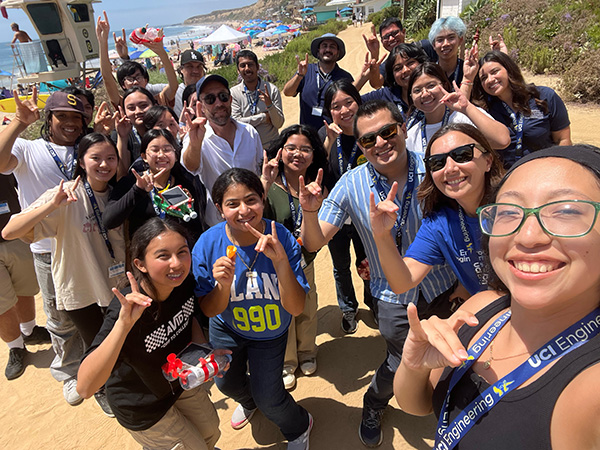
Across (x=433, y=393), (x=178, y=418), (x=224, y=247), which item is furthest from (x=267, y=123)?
(x=433, y=393)

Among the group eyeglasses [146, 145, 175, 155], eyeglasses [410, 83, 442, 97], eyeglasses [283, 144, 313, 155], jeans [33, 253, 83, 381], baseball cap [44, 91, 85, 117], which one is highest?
baseball cap [44, 91, 85, 117]

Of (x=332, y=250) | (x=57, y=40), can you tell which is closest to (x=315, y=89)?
(x=332, y=250)

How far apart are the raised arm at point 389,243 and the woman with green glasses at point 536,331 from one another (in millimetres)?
660

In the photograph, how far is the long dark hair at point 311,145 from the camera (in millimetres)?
3307

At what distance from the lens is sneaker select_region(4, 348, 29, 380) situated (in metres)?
4.15

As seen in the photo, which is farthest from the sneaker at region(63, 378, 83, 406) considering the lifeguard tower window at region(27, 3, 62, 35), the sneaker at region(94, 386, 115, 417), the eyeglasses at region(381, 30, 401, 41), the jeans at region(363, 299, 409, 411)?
the lifeguard tower window at region(27, 3, 62, 35)

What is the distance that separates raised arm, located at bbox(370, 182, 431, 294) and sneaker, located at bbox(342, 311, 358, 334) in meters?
2.14

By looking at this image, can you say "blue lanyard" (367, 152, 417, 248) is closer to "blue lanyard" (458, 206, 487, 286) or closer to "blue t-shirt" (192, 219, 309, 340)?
"blue lanyard" (458, 206, 487, 286)

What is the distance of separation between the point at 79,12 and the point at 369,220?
948 inches

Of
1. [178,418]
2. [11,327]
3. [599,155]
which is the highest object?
[599,155]

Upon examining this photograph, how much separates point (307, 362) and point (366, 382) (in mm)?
611

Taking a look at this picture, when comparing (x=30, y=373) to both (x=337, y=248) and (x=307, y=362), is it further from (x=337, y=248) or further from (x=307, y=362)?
(x=337, y=248)

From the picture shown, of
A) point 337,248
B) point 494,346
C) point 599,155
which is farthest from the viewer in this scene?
point 337,248

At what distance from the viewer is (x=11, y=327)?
166 inches
